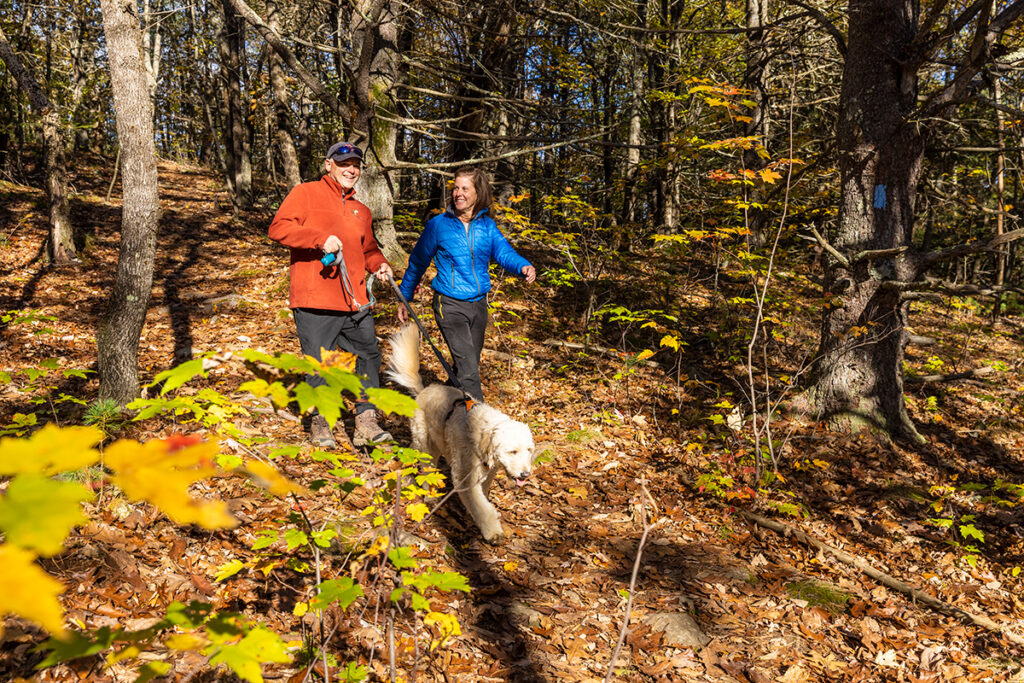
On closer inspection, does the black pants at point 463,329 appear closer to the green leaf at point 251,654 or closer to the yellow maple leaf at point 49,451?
the green leaf at point 251,654

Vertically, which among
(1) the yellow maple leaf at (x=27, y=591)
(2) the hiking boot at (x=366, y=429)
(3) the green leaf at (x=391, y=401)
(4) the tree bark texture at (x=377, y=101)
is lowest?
(2) the hiking boot at (x=366, y=429)

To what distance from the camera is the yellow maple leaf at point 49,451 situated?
0.90m

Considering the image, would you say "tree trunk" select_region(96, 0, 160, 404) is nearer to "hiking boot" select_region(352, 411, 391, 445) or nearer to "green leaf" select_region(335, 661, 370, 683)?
"hiking boot" select_region(352, 411, 391, 445)

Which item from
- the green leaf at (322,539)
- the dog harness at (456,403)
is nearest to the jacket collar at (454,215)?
the dog harness at (456,403)

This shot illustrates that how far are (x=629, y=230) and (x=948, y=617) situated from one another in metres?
6.86

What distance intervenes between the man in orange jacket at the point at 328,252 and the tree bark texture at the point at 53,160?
26.3 ft

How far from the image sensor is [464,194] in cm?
434

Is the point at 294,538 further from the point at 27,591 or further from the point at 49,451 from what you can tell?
the point at 27,591

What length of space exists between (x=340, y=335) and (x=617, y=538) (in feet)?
9.32

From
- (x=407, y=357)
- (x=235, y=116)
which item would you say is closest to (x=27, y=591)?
(x=407, y=357)

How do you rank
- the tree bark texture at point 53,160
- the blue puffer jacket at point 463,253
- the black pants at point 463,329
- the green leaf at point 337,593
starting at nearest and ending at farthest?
the green leaf at point 337,593 < the blue puffer jacket at point 463,253 < the black pants at point 463,329 < the tree bark texture at point 53,160

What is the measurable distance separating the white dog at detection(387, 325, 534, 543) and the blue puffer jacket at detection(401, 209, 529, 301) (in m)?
0.54

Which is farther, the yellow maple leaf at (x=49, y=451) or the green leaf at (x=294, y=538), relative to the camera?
the green leaf at (x=294, y=538)

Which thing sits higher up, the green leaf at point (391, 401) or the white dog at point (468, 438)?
the green leaf at point (391, 401)
